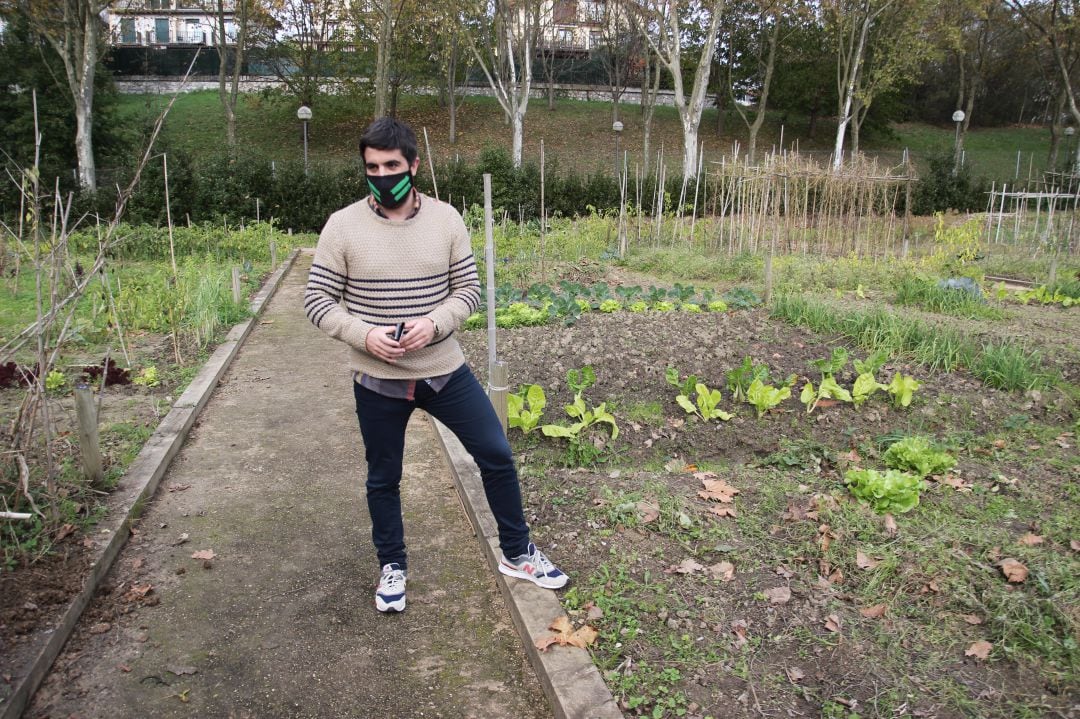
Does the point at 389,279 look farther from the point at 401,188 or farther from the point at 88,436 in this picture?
the point at 88,436

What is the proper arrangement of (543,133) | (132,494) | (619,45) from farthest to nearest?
(619,45) → (543,133) → (132,494)

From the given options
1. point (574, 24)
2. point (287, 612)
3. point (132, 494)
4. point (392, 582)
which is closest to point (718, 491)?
point (392, 582)

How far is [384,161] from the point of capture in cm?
255

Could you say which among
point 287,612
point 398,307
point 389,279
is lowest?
point 287,612

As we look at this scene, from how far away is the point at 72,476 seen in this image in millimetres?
3758

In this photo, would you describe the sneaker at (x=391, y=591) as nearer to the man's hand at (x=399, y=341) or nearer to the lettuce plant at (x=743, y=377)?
the man's hand at (x=399, y=341)

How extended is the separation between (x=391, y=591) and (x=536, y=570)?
1.90 ft

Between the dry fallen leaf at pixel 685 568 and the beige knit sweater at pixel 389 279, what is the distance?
3.98ft

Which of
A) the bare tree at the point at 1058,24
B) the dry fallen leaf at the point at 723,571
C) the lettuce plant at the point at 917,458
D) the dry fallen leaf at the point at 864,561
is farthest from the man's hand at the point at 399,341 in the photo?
the bare tree at the point at 1058,24

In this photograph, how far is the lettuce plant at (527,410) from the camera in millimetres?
4391

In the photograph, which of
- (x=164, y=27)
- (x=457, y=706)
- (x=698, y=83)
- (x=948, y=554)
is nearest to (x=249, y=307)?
(x=457, y=706)

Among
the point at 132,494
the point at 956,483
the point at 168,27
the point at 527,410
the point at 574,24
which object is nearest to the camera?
the point at 956,483

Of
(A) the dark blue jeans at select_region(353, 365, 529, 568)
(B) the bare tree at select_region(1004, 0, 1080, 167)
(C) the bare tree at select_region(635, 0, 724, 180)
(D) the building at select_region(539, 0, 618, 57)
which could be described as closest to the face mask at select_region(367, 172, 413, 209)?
(A) the dark blue jeans at select_region(353, 365, 529, 568)

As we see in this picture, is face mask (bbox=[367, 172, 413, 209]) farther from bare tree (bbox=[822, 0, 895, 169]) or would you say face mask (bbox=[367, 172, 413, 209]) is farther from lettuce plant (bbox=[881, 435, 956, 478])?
bare tree (bbox=[822, 0, 895, 169])
